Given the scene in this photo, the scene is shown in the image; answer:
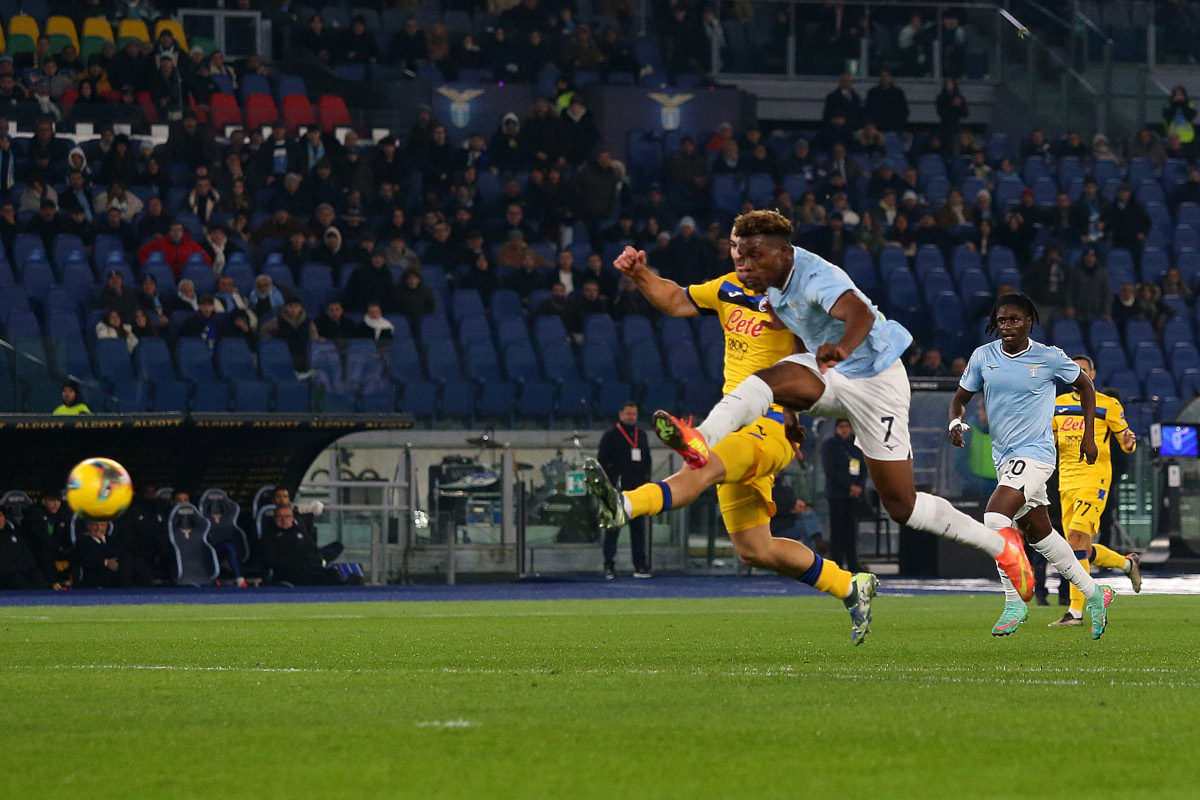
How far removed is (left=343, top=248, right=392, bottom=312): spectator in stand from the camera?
22922 millimetres

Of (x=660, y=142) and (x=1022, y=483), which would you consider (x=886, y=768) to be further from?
(x=660, y=142)

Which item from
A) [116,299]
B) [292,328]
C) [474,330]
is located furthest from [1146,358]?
[116,299]

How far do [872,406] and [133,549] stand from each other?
13.6m

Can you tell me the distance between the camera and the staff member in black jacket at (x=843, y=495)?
21047 millimetres

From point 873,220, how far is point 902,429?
18739 millimetres

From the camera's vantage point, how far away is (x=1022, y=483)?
11.1 m

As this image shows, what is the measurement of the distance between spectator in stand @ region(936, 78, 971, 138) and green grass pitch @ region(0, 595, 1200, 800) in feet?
67.5

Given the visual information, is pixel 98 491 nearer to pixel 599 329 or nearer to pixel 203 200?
pixel 599 329

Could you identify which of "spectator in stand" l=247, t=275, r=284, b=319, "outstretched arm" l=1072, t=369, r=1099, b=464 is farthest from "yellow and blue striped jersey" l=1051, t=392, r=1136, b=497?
"spectator in stand" l=247, t=275, r=284, b=319

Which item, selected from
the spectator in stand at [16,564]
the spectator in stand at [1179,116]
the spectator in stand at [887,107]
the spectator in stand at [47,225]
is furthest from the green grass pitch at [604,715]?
the spectator in stand at [1179,116]

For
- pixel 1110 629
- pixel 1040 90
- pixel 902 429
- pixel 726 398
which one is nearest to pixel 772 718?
pixel 726 398

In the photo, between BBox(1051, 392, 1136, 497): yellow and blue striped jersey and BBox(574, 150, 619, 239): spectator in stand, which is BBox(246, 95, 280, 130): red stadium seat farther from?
BBox(1051, 392, 1136, 497): yellow and blue striped jersey

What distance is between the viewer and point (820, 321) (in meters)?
8.57

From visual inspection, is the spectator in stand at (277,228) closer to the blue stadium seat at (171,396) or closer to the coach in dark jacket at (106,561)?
the blue stadium seat at (171,396)
